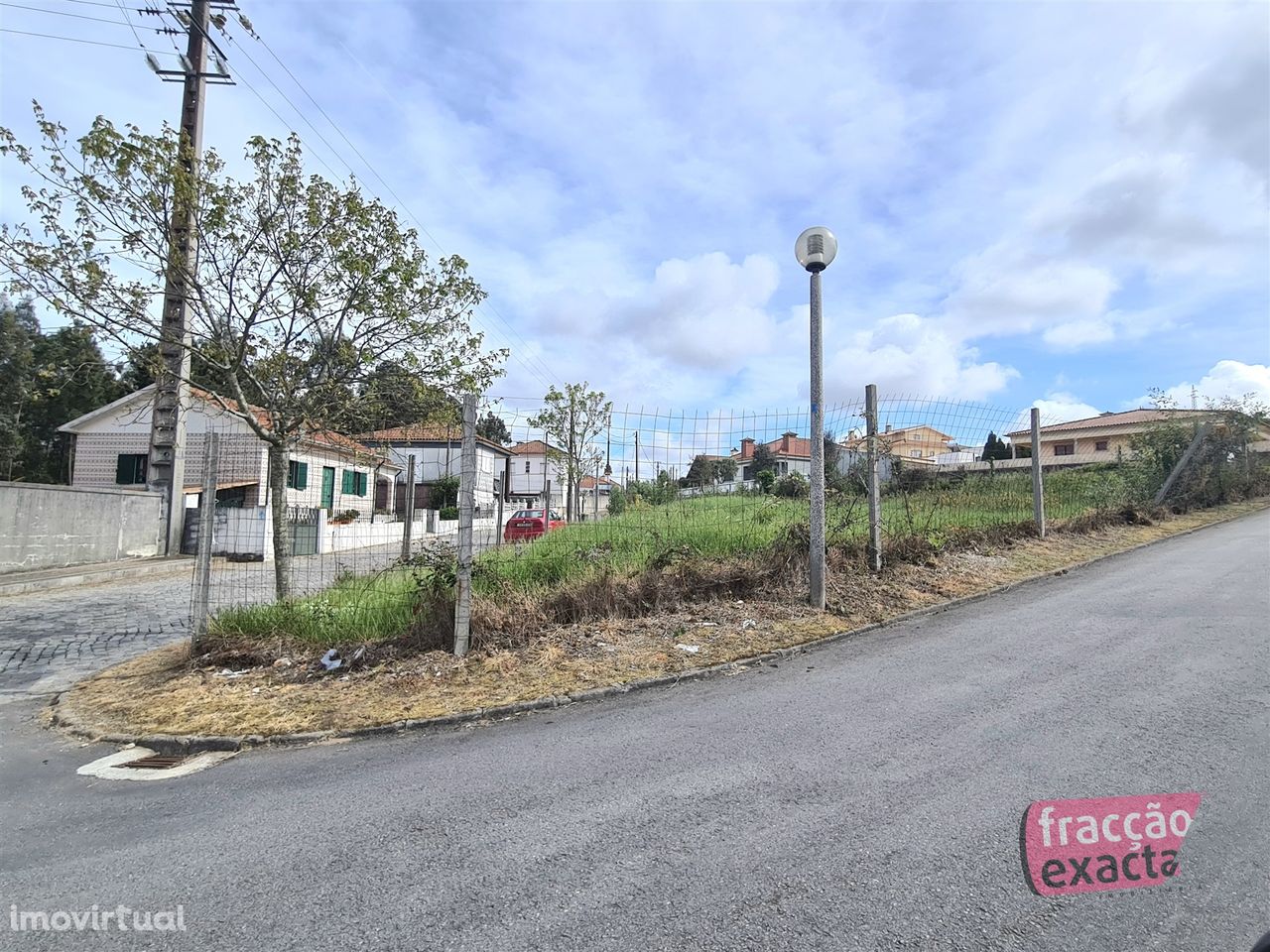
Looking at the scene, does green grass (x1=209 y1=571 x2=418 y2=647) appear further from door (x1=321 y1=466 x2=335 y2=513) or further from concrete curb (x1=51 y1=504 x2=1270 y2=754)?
door (x1=321 y1=466 x2=335 y2=513)

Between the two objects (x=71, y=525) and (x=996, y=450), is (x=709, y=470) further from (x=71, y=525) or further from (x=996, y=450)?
(x=71, y=525)

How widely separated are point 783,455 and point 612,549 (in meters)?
2.58

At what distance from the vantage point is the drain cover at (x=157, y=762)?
4.02 metres

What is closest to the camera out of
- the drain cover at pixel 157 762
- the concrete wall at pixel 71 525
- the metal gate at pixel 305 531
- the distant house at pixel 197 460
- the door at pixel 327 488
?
the drain cover at pixel 157 762

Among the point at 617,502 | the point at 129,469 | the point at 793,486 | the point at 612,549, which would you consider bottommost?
the point at 612,549

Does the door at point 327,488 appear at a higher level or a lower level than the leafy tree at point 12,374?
lower

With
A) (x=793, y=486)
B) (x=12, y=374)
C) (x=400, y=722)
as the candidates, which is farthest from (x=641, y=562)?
(x=12, y=374)

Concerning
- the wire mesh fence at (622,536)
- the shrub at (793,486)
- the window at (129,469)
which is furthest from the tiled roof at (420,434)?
the window at (129,469)

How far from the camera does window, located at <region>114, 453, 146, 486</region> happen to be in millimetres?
24891

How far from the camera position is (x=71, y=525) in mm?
14547

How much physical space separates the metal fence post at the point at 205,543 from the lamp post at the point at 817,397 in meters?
5.86

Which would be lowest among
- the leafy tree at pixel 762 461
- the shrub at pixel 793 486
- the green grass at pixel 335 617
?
the green grass at pixel 335 617

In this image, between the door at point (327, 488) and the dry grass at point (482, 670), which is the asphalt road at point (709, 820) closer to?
the dry grass at point (482, 670)

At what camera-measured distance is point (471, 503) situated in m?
5.31
